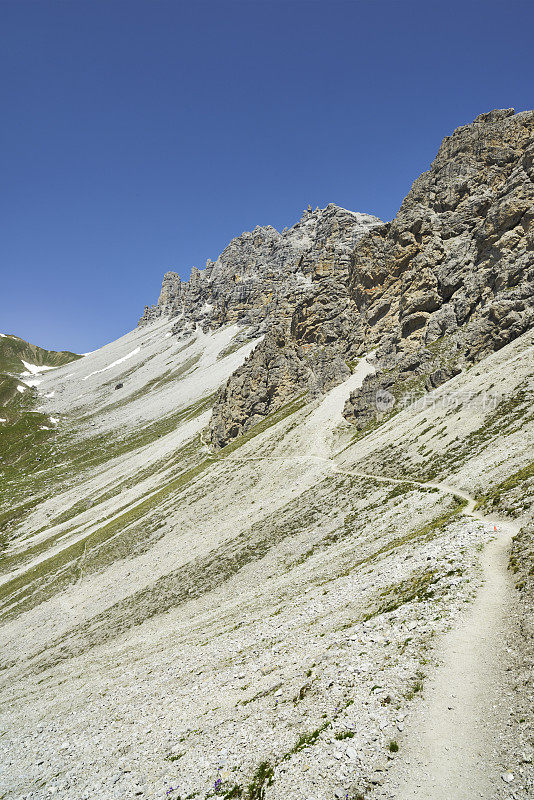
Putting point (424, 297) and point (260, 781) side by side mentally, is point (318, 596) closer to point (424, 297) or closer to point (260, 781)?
point (260, 781)

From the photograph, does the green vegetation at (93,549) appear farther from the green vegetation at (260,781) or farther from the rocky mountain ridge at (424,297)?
the green vegetation at (260,781)

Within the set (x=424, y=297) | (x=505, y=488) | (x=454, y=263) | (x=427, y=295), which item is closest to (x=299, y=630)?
(x=505, y=488)

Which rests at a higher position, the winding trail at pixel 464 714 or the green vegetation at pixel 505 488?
the winding trail at pixel 464 714

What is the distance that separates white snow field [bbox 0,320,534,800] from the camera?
13.1 metres

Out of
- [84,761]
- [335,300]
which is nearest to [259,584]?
[84,761]

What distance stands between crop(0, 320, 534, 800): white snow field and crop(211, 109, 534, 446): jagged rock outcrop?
11.0 meters

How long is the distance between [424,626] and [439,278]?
8884cm

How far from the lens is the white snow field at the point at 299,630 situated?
1309 cm

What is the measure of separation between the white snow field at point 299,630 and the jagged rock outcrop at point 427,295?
11.0 metres

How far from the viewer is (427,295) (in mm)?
86312

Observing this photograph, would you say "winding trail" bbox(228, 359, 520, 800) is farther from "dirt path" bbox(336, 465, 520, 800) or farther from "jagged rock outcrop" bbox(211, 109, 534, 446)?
"jagged rock outcrop" bbox(211, 109, 534, 446)

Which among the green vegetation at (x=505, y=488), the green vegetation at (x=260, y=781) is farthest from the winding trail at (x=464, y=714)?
the green vegetation at (x=505, y=488)

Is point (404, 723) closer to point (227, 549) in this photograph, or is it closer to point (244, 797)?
point (244, 797)

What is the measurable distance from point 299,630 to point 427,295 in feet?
271
